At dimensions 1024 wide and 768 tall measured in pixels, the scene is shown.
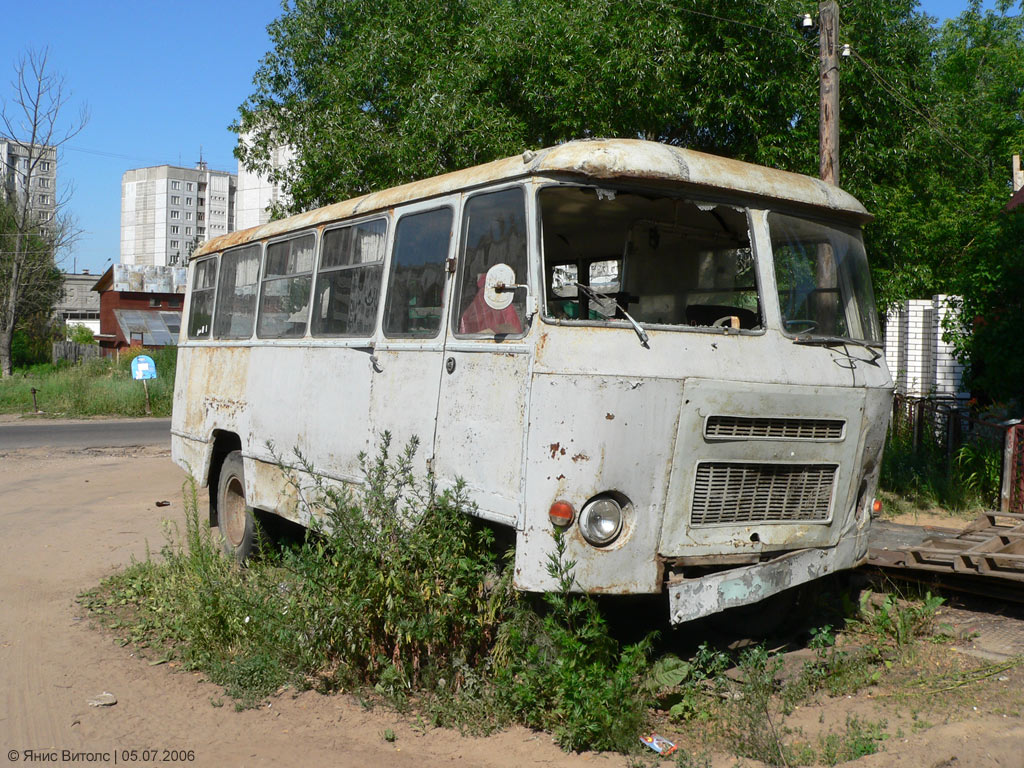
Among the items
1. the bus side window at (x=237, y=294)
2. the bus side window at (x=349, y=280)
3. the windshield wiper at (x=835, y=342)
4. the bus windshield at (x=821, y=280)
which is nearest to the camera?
the windshield wiper at (x=835, y=342)

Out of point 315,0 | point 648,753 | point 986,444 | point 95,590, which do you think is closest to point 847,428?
point 648,753

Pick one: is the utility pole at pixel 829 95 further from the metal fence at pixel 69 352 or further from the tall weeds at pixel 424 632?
the metal fence at pixel 69 352

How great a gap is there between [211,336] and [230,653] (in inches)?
163

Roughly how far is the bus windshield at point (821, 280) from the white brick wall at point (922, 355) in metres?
9.59

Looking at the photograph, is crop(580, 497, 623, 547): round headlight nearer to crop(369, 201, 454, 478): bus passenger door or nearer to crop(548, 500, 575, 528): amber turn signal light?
crop(548, 500, 575, 528): amber turn signal light

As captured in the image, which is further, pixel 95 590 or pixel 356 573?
pixel 95 590

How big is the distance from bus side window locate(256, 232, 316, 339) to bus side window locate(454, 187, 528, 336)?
2.16 metres

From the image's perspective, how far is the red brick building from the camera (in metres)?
51.4

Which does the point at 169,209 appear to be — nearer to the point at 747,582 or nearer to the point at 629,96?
the point at 629,96

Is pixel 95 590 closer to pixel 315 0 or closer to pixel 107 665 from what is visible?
pixel 107 665

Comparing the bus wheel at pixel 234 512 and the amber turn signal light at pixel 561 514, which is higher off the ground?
the amber turn signal light at pixel 561 514

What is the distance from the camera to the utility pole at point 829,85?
10852 mm

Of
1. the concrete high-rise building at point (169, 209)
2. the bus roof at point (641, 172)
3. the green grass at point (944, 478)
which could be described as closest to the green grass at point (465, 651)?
the bus roof at point (641, 172)

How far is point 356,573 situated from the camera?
4.96 meters
